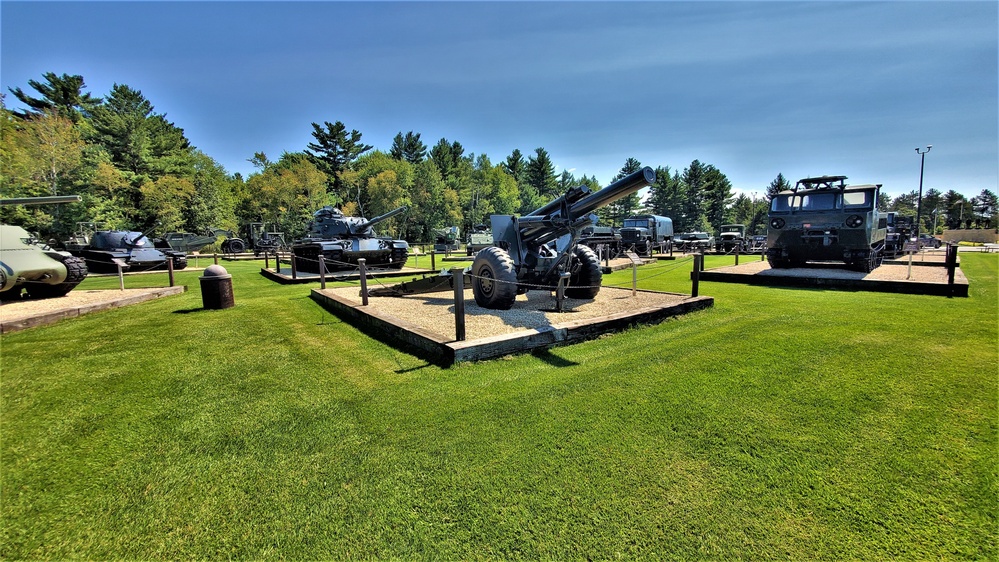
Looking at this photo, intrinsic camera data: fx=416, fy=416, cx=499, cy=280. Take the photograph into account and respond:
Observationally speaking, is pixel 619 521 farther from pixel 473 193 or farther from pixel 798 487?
pixel 473 193

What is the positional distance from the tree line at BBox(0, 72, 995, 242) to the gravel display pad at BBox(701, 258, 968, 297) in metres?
13.8

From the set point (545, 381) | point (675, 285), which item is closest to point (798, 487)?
point (545, 381)

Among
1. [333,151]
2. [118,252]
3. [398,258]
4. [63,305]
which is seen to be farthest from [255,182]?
[63,305]

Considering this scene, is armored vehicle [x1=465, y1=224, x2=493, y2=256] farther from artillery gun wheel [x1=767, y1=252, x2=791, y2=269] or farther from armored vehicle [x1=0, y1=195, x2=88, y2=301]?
armored vehicle [x1=0, y1=195, x2=88, y2=301]

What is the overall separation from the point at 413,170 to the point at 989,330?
53078 millimetres

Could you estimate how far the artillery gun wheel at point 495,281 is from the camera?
23.8ft

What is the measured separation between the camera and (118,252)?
17969 millimetres

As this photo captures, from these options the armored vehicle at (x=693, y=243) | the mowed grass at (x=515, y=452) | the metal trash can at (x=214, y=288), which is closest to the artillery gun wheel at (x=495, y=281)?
the mowed grass at (x=515, y=452)

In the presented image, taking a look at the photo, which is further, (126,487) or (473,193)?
(473,193)

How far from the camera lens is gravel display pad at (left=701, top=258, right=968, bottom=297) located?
9.01 m

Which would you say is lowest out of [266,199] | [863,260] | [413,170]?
[863,260]

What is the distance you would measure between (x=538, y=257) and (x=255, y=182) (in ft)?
158

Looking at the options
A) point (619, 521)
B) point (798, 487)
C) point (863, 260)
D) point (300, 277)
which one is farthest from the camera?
point (300, 277)

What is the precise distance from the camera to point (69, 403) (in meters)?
3.82
